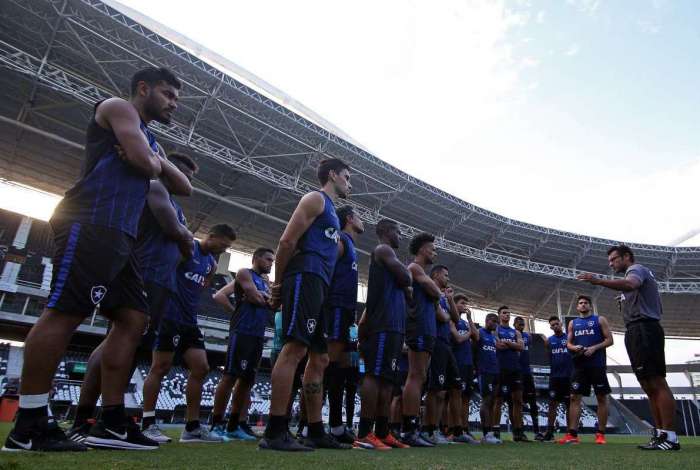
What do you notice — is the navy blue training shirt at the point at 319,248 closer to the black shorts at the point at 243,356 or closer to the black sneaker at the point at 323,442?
the black sneaker at the point at 323,442

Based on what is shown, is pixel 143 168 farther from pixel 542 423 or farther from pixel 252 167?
pixel 542 423

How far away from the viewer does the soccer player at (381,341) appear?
3.78 metres

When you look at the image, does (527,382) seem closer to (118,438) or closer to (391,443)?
(391,443)

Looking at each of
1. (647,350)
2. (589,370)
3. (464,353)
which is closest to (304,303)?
(647,350)

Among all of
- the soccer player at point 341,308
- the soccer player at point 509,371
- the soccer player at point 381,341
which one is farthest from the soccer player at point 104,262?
the soccer player at point 509,371

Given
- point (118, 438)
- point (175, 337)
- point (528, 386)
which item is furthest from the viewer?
point (528, 386)

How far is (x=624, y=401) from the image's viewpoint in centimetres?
2608

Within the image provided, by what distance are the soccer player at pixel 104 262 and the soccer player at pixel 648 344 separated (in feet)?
12.4

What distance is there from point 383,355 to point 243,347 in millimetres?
1721

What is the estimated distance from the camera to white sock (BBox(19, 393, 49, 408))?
1.91 m

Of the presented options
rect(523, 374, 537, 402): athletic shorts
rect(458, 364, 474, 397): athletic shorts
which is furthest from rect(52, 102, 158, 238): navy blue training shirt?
rect(523, 374, 537, 402): athletic shorts

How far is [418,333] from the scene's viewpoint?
4.43 m

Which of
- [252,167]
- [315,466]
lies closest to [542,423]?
[252,167]

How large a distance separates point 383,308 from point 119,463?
2.57m
